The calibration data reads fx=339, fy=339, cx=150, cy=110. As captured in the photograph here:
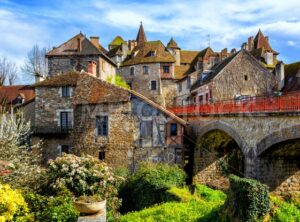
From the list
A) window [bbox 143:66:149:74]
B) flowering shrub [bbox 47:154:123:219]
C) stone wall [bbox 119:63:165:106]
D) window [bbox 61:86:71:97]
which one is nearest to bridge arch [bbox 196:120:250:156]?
flowering shrub [bbox 47:154:123:219]

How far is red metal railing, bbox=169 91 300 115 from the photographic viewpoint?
11984mm

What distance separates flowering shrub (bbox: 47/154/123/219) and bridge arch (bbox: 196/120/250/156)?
19.9ft

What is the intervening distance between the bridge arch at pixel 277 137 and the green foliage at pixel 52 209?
7.72 metres

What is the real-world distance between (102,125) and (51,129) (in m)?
4.72

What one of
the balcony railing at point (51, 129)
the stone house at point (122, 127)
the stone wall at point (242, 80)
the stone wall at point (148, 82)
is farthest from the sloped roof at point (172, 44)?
the balcony railing at point (51, 129)

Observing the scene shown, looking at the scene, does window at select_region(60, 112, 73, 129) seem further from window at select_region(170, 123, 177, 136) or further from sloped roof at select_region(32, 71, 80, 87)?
window at select_region(170, 123, 177, 136)

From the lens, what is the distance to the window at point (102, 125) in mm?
22875

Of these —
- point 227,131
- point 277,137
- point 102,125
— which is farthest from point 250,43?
point 277,137

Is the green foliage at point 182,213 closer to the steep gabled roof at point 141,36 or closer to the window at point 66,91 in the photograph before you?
the window at point 66,91

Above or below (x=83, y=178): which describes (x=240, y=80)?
above

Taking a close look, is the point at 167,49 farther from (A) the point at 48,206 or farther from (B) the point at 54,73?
(A) the point at 48,206

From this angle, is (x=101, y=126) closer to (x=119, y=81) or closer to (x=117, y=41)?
(x=119, y=81)

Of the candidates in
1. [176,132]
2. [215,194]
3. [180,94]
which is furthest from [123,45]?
[215,194]

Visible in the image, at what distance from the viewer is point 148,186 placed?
16.8 meters
